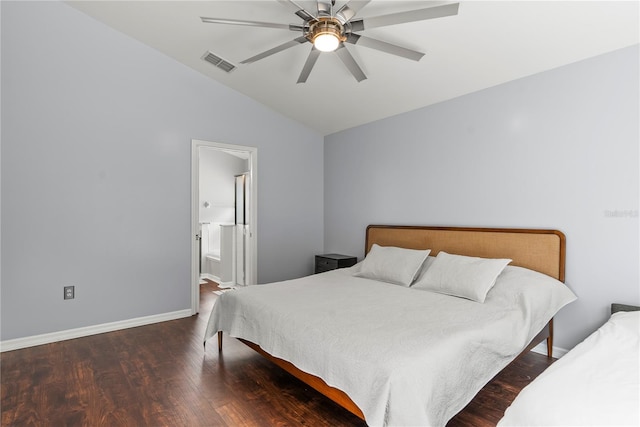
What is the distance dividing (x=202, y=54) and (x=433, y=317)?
11.3ft

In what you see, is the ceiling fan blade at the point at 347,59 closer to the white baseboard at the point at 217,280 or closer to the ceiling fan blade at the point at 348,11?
the ceiling fan blade at the point at 348,11

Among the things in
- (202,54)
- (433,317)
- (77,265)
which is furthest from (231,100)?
(433,317)

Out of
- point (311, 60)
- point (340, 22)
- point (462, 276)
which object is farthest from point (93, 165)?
point (462, 276)

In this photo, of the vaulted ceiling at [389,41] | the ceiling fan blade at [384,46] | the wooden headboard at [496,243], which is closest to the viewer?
the ceiling fan blade at [384,46]

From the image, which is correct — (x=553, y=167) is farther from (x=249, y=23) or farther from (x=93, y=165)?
(x=93, y=165)

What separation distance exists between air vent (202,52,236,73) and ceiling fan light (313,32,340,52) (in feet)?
6.12

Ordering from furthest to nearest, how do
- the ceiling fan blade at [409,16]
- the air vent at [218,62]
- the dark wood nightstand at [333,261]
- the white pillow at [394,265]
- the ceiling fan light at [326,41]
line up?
the dark wood nightstand at [333,261] < the air vent at [218,62] < the white pillow at [394,265] < the ceiling fan light at [326,41] < the ceiling fan blade at [409,16]

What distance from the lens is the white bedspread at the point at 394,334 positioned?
1618 millimetres

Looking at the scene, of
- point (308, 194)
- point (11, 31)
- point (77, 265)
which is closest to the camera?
point (11, 31)

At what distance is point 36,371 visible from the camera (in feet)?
8.69

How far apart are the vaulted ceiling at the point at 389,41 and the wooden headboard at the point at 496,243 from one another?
139 centimetres

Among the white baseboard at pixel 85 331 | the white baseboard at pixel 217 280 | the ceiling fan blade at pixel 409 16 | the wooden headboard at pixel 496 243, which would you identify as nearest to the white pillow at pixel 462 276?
the wooden headboard at pixel 496 243

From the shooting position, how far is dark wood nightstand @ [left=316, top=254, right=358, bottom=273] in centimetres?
457

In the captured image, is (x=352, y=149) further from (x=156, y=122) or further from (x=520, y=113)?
(x=156, y=122)
